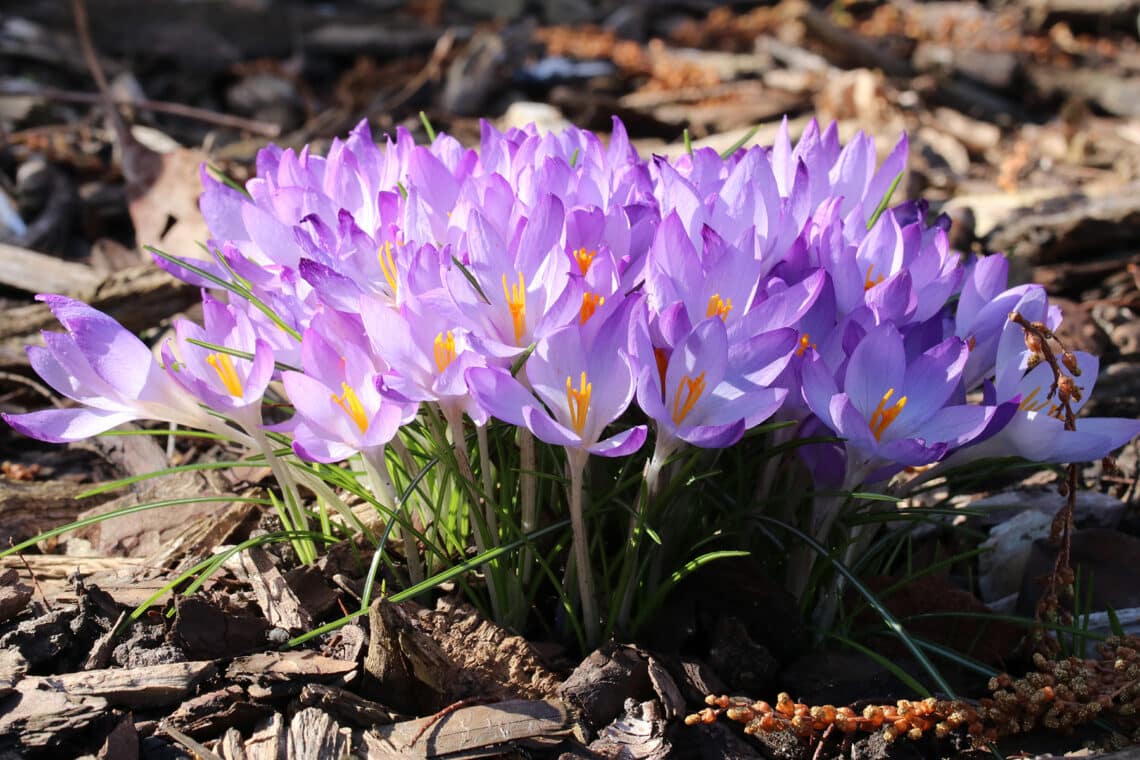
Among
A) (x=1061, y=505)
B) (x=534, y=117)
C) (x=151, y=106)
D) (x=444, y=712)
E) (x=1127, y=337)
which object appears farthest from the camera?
(x=534, y=117)

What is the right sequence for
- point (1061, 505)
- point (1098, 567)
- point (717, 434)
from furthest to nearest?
point (1061, 505) → point (1098, 567) → point (717, 434)

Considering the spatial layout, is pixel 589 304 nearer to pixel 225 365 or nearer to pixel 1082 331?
pixel 225 365

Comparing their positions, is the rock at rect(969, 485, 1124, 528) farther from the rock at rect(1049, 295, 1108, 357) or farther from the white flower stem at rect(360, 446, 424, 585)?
the white flower stem at rect(360, 446, 424, 585)

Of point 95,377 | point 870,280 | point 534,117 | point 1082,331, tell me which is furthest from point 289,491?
point 534,117

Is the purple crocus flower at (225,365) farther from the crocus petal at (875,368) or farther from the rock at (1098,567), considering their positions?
the rock at (1098,567)

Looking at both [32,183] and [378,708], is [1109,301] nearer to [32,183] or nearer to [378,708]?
[378,708]

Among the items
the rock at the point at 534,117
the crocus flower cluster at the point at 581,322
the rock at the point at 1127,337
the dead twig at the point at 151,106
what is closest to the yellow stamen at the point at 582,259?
the crocus flower cluster at the point at 581,322

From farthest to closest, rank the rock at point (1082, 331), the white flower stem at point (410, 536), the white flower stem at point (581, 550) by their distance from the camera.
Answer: the rock at point (1082, 331) < the white flower stem at point (410, 536) < the white flower stem at point (581, 550)
